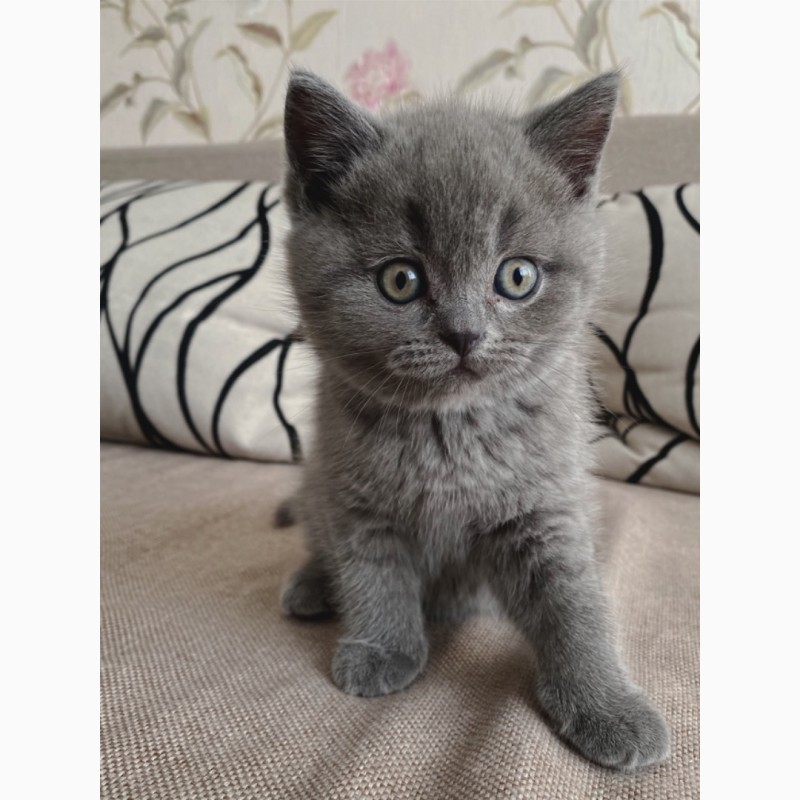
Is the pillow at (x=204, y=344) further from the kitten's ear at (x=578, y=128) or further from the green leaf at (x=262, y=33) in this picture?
the kitten's ear at (x=578, y=128)

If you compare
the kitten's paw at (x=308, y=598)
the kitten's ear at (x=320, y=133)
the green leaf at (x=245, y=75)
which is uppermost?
the green leaf at (x=245, y=75)

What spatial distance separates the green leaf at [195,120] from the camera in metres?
1.96

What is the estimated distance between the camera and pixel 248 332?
1.48m

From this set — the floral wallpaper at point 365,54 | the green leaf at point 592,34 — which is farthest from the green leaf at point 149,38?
the green leaf at point 592,34

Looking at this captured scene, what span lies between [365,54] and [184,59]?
583mm

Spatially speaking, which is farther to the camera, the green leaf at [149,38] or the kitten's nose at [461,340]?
the green leaf at [149,38]

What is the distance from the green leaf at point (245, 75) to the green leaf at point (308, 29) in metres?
0.15

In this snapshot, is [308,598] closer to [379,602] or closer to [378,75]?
[379,602]

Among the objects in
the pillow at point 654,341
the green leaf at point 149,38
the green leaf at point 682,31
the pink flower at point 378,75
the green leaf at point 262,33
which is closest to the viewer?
the pillow at point 654,341

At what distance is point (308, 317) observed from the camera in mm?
699

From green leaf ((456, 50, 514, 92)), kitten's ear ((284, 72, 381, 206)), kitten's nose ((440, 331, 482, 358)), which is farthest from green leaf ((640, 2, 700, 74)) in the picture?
kitten's nose ((440, 331, 482, 358))

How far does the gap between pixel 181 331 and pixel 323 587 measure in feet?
2.71

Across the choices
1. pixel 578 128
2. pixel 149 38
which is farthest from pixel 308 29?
pixel 578 128

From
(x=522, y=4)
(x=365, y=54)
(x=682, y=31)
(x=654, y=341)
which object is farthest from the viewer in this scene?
(x=365, y=54)
